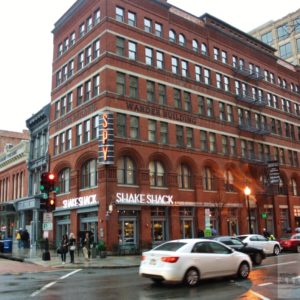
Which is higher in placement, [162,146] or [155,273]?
[162,146]

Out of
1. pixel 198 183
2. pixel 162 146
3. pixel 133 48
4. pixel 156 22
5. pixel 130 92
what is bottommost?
pixel 198 183

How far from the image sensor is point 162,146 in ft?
117

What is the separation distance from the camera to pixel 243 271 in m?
15.0

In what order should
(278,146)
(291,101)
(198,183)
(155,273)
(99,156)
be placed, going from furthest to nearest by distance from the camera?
(291,101)
(278,146)
(198,183)
(99,156)
(155,273)

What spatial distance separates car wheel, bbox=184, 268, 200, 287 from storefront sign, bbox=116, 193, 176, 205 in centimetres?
1799

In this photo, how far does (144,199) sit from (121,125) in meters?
6.43

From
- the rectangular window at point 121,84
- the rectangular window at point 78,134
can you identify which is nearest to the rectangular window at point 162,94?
the rectangular window at point 121,84

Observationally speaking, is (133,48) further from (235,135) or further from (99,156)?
(235,135)

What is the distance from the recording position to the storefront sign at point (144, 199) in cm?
3161

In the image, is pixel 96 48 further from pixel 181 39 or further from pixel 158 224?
pixel 158 224

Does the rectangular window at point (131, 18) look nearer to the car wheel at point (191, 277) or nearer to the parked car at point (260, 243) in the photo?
the parked car at point (260, 243)

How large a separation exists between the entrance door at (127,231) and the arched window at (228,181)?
41.9ft

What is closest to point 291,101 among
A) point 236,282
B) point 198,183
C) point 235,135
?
point 235,135

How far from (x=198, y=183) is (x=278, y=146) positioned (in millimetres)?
17085
